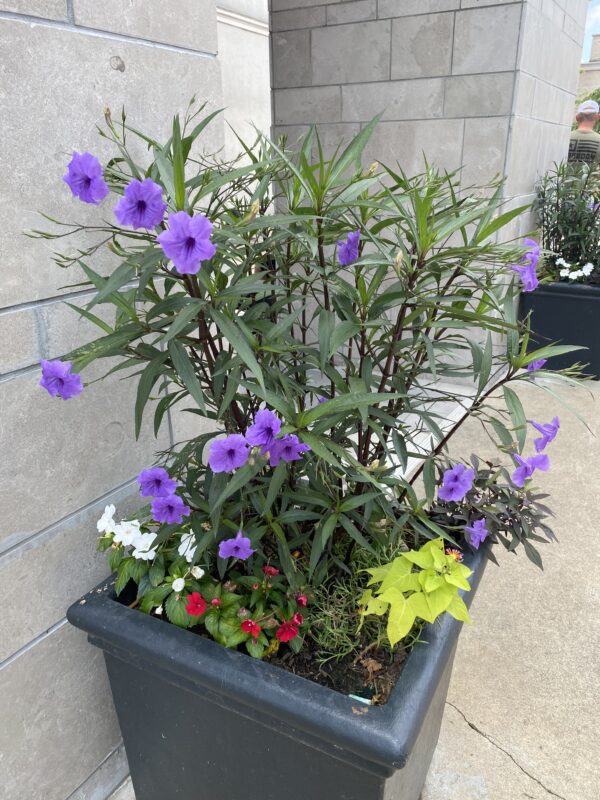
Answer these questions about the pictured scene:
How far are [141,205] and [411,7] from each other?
3.01 meters

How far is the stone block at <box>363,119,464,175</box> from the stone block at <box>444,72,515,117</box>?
2.7 inches

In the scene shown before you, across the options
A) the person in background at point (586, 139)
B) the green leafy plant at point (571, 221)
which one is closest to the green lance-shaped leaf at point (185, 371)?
the green leafy plant at point (571, 221)

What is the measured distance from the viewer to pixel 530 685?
65.9 inches

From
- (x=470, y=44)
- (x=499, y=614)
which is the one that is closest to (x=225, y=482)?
(x=499, y=614)

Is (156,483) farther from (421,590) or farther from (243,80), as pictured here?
(243,80)

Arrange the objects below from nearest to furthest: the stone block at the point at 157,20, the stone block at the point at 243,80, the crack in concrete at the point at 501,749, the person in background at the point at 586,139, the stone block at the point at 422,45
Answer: the stone block at the point at 157,20, the crack in concrete at the point at 501,749, the stone block at the point at 243,80, the stone block at the point at 422,45, the person in background at the point at 586,139

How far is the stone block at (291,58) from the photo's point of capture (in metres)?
3.41

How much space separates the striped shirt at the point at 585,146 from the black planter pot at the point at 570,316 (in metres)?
1.87

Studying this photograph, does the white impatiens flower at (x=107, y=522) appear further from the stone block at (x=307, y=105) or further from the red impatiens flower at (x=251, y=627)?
the stone block at (x=307, y=105)

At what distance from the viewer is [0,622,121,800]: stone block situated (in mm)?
1155

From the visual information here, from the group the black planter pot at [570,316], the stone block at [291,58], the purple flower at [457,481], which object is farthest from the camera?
the black planter pot at [570,316]

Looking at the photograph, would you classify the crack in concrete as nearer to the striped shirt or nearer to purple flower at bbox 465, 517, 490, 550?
purple flower at bbox 465, 517, 490, 550

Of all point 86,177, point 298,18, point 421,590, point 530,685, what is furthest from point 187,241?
point 298,18

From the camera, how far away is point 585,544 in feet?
7.28
